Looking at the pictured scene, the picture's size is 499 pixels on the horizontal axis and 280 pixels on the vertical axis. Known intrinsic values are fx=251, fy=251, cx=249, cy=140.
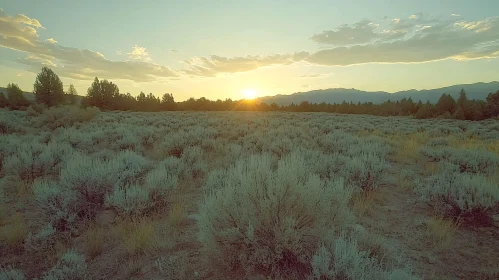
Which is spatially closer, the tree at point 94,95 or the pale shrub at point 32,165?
the pale shrub at point 32,165

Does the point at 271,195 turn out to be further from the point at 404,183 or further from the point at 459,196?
the point at 404,183

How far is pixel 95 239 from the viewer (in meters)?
3.80

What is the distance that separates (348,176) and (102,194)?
5.31 meters

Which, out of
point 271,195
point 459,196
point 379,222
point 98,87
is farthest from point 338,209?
point 98,87

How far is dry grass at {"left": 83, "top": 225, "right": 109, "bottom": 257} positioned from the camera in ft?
11.9

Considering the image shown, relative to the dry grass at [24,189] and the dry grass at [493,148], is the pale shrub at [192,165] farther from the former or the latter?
the dry grass at [493,148]

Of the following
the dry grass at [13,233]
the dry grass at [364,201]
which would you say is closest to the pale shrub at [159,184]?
the dry grass at [13,233]

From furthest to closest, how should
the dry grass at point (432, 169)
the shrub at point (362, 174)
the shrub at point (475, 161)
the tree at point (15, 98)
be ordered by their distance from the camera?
the tree at point (15, 98)
the dry grass at point (432, 169)
the shrub at point (475, 161)
the shrub at point (362, 174)

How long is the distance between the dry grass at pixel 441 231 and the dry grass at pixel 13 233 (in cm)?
622

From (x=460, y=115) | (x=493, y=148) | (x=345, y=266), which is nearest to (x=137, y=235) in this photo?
(x=345, y=266)

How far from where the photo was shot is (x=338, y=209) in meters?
3.48

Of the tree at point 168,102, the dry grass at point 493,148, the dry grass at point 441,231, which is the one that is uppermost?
the tree at point 168,102

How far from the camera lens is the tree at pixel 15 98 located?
41.2 m

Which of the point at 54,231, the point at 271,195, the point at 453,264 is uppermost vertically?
the point at 271,195
